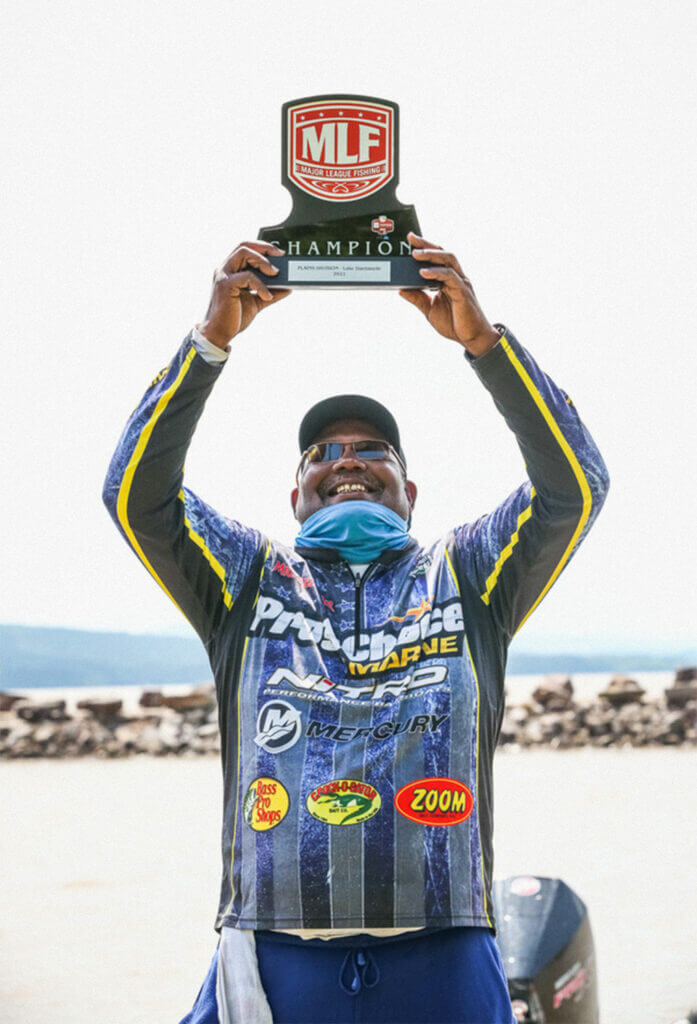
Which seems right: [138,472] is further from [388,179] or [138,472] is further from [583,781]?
[583,781]

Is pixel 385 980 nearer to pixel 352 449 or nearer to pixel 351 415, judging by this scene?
pixel 352 449

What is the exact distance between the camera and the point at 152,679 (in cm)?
3725

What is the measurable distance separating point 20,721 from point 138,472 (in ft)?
61.3

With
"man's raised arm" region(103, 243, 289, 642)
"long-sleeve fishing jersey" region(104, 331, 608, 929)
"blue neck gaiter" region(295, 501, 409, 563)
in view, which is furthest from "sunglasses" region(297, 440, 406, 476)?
"man's raised arm" region(103, 243, 289, 642)

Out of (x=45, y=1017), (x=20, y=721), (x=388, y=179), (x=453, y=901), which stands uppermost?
(x=20, y=721)

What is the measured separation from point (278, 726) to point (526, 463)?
0.74 meters

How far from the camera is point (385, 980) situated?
2.13m

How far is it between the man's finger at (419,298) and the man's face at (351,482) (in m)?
0.40

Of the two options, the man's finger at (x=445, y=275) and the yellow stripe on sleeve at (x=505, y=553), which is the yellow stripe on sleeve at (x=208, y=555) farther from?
the man's finger at (x=445, y=275)

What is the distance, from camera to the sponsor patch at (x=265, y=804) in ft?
7.21

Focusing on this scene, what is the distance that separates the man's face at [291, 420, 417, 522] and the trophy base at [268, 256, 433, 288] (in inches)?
16.7

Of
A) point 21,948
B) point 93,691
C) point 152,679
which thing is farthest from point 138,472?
point 152,679

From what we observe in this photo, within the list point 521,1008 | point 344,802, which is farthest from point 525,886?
point 344,802

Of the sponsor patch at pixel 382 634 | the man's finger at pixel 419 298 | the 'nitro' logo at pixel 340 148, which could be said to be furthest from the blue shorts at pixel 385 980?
the 'nitro' logo at pixel 340 148
